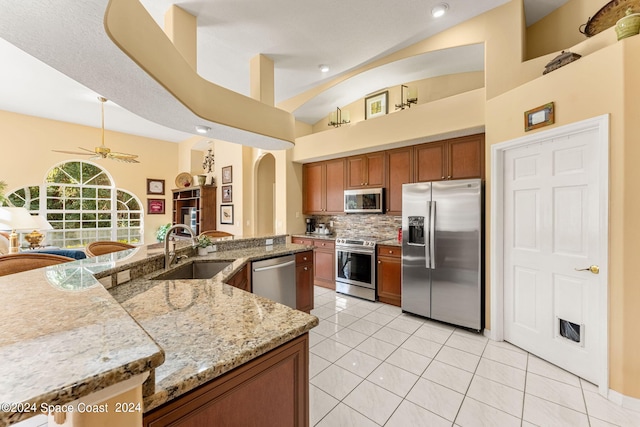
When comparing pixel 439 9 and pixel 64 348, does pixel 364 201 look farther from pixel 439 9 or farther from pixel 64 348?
pixel 64 348

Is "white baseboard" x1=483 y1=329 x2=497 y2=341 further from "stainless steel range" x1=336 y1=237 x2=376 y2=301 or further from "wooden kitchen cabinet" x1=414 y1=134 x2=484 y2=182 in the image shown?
"wooden kitchen cabinet" x1=414 y1=134 x2=484 y2=182

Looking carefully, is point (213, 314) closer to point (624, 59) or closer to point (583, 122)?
point (583, 122)

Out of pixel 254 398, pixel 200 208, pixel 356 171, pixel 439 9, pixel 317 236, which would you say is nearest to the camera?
pixel 254 398

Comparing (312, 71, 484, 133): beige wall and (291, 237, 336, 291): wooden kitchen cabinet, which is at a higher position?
(312, 71, 484, 133): beige wall

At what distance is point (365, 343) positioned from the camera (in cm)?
275

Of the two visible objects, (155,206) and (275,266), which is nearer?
(275,266)

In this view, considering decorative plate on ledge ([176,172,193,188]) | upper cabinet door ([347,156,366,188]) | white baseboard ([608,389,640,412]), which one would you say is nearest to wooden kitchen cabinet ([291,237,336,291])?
upper cabinet door ([347,156,366,188])

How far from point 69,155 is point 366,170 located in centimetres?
623

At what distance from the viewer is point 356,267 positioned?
4164mm

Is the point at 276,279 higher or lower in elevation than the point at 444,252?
lower

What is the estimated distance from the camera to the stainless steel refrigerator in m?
2.94

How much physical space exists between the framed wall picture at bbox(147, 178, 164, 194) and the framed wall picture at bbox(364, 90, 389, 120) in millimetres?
5686

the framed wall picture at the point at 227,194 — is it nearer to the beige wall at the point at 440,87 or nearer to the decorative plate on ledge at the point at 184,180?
the decorative plate on ledge at the point at 184,180

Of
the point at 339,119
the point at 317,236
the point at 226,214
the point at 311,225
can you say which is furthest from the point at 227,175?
the point at 339,119
